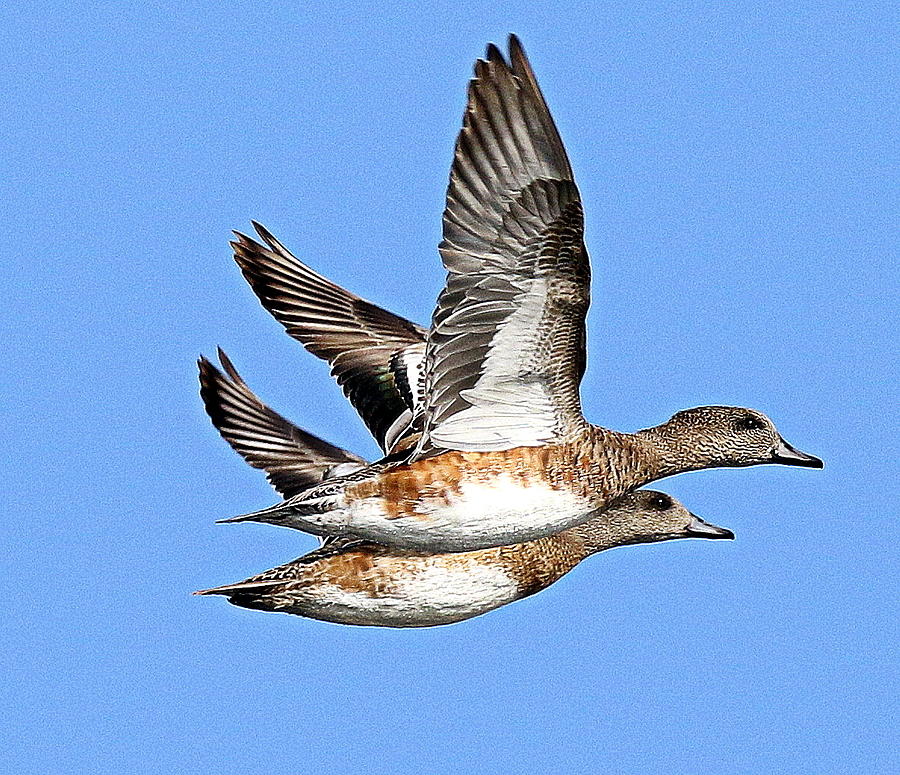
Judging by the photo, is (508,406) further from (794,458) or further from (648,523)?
(648,523)

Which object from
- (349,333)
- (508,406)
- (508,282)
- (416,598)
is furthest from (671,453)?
(349,333)

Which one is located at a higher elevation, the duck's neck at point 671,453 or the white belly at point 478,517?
the duck's neck at point 671,453

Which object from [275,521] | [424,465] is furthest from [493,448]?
[275,521]

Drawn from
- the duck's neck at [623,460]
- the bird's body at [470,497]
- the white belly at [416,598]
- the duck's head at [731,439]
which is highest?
the duck's head at [731,439]

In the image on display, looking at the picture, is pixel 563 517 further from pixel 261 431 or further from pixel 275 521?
pixel 261 431

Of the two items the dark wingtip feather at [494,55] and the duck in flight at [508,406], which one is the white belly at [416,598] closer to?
the duck in flight at [508,406]

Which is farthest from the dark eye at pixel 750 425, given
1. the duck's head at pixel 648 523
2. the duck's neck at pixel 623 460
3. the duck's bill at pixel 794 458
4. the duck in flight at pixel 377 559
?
the duck's head at pixel 648 523
